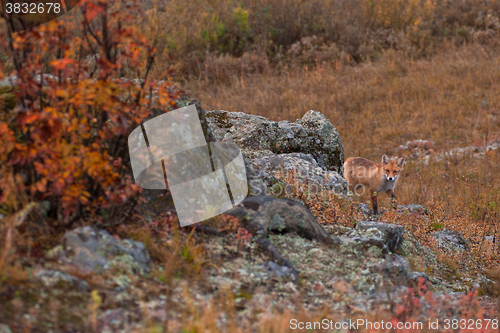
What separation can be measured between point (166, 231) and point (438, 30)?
19.0 meters

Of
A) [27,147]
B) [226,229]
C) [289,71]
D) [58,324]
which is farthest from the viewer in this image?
[289,71]

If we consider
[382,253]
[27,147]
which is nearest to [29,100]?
[27,147]

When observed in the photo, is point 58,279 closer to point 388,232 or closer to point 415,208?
point 388,232

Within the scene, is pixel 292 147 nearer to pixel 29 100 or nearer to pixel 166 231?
pixel 166 231

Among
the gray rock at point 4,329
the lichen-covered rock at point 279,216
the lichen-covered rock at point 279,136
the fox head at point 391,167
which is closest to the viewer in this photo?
the gray rock at point 4,329

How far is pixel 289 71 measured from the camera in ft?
52.9

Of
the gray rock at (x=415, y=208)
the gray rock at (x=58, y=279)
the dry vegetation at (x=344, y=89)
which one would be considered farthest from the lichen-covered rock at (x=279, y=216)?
the gray rock at (x=415, y=208)

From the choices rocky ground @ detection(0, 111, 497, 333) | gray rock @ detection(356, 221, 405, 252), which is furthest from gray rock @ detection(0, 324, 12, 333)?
gray rock @ detection(356, 221, 405, 252)

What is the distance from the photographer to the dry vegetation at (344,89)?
3311 mm

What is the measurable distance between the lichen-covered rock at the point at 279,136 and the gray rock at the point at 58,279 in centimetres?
395

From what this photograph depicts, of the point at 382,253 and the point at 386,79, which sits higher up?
the point at 382,253

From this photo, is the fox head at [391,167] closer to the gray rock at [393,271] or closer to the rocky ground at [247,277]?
the rocky ground at [247,277]

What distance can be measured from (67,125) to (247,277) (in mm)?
1916

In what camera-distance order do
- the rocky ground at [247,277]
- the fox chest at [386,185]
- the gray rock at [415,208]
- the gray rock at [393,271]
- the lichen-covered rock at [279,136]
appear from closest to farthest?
1. the rocky ground at [247,277]
2. the gray rock at [393,271]
3. the lichen-covered rock at [279,136]
4. the gray rock at [415,208]
5. the fox chest at [386,185]
